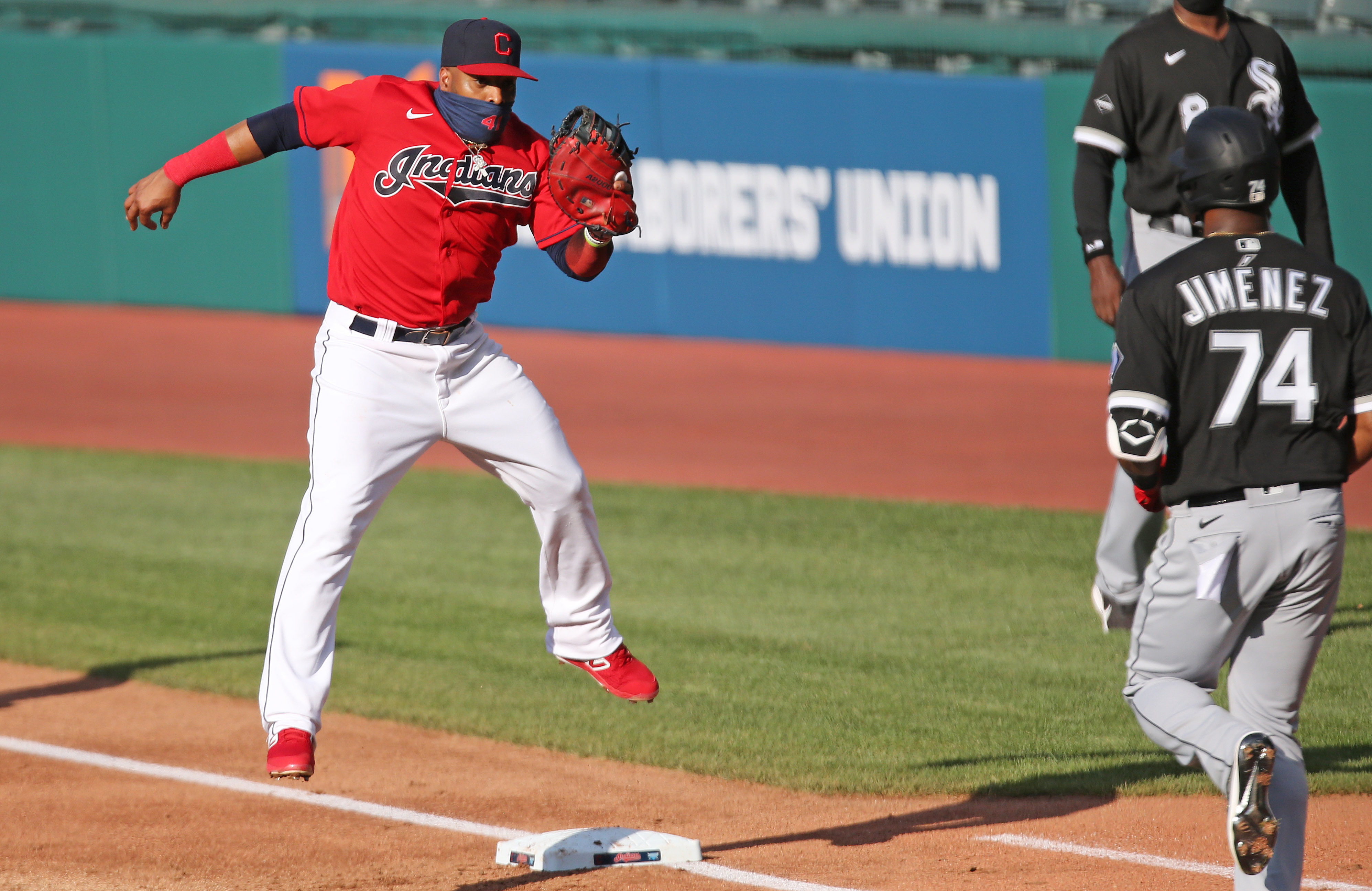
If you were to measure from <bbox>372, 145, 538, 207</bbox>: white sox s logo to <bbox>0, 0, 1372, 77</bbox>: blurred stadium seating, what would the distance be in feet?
31.7

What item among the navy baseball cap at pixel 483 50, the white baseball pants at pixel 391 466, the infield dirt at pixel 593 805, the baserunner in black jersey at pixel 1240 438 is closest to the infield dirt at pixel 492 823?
the infield dirt at pixel 593 805

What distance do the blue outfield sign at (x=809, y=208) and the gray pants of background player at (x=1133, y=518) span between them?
824cm

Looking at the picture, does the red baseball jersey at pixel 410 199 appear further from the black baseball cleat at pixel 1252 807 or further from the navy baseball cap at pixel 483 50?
the black baseball cleat at pixel 1252 807

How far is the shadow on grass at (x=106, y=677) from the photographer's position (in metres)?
7.16

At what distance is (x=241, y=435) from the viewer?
13.0 m

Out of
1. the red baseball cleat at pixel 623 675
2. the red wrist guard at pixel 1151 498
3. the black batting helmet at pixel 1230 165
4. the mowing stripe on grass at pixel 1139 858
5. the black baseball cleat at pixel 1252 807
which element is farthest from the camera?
the red baseball cleat at pixel 623 675

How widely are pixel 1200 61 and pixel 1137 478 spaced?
2.53 metres

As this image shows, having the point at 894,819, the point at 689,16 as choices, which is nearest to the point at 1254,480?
the point at 894,819

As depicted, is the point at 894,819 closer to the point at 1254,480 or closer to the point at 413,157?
the point at 1254,480

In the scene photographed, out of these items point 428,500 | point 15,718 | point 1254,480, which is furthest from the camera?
point 428,500

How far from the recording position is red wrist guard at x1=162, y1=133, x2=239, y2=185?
4.86 meters

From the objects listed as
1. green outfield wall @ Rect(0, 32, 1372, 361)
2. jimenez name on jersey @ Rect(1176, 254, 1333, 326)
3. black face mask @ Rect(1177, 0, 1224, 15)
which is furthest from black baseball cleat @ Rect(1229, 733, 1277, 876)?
green outfield wall @ Rect(0, 32, 1372, 361)

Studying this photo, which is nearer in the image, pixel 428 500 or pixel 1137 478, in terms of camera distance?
pixel 1137 478

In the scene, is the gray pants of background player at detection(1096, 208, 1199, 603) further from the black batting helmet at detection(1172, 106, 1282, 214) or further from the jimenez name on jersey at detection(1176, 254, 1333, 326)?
the jimenez name on jersey at detection(1176, 254, 1333, 326)
